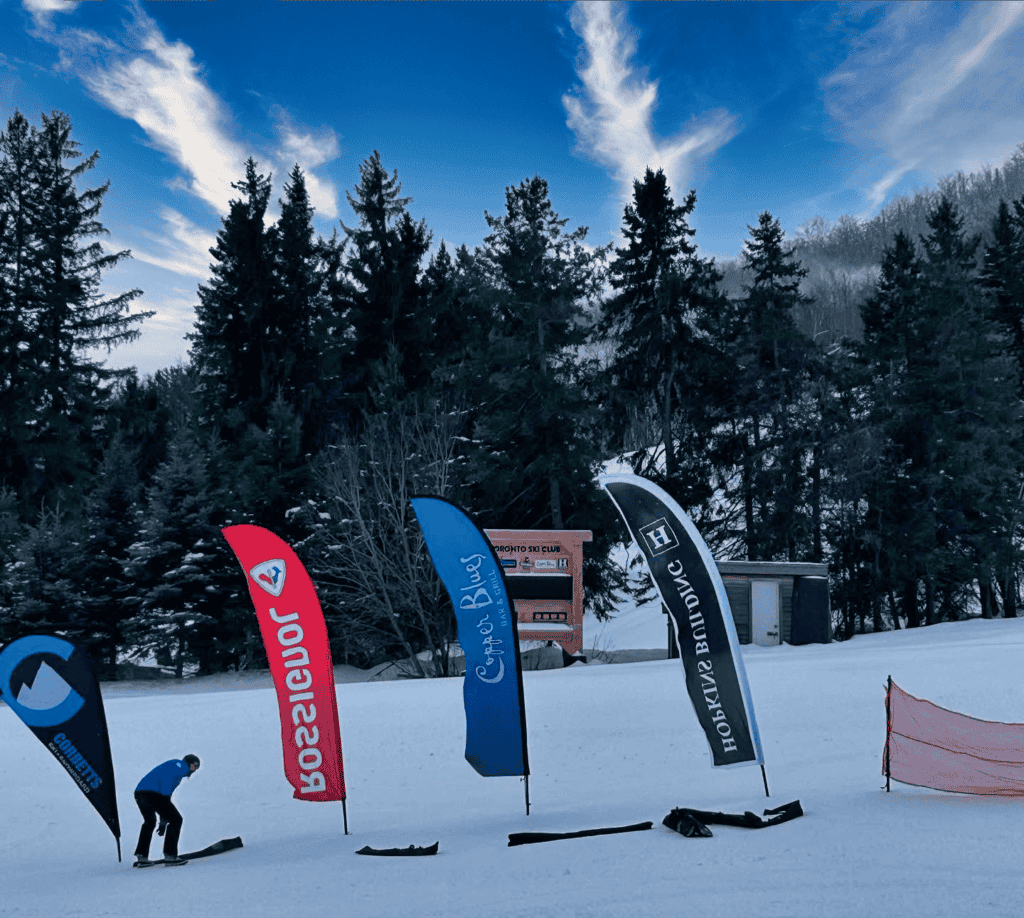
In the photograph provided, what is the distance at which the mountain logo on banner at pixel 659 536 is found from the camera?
308 inches

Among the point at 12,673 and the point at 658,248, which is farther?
the point at 658,248

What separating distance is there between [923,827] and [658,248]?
25.2m

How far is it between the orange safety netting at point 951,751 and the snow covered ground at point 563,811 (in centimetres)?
20

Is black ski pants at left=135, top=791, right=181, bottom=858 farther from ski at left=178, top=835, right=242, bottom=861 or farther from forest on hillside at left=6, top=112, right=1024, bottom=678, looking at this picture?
forest on hillside at left=6, top=112, right=1024, bottom=678

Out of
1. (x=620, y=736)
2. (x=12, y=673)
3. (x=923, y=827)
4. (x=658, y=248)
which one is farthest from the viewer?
(x=658, y=248)

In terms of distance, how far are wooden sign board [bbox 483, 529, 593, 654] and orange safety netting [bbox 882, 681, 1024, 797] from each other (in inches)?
416

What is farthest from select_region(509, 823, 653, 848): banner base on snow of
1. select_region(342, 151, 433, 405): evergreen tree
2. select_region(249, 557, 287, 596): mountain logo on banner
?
select_region(342, 151, 433, 405): evergreen tree

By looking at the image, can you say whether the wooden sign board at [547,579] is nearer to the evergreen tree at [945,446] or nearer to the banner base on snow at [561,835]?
the banner base on snow at [561,835]

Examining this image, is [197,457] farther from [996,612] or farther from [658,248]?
[996,612]

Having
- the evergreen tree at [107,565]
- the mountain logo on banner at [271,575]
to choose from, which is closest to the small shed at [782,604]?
the mountain logo on banner at [271,575]

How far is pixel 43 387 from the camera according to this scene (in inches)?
1257

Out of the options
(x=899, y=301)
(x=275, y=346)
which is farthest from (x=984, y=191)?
(x=275, y=346)

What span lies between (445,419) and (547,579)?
610 centimetres

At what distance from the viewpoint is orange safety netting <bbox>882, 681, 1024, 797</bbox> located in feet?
24.9
